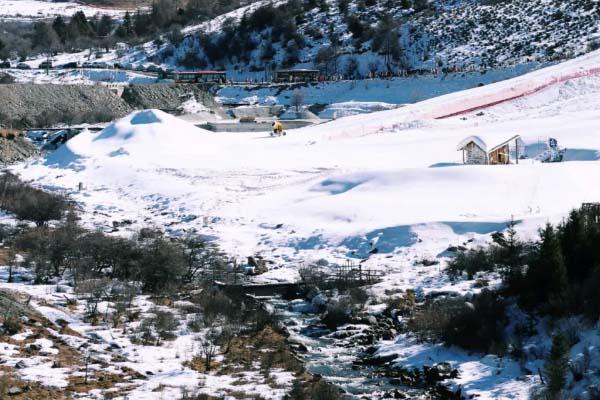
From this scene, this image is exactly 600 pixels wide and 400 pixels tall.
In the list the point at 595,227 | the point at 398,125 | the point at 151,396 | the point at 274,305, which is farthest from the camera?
the point at 398,125

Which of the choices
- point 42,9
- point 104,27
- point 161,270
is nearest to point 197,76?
point 104,27

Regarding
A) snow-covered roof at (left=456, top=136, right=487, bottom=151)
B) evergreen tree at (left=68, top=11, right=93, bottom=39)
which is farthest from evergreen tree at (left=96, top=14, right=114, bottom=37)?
snow-covered roof at (left=456, top=136, right=487, bottom=151)

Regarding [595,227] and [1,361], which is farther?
[595,227]

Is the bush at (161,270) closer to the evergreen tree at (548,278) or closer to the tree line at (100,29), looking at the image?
the evergreen tree at (548,278)

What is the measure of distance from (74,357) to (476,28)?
2438 inches

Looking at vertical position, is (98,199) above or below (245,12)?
below

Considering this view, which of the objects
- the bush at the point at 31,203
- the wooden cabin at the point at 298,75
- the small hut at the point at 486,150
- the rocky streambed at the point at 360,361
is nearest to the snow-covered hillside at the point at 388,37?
the wooden cabin at the point at 298,75

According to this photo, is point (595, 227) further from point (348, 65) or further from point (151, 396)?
point (348, 65)

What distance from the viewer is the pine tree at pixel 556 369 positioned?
15.9 meters

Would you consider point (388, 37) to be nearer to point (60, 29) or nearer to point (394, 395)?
point (60, 29)

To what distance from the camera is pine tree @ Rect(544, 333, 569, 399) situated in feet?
52.2

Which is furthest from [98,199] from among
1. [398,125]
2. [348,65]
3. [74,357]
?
[348,65]

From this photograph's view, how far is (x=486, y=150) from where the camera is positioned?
38000 mm

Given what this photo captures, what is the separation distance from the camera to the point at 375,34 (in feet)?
258
